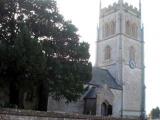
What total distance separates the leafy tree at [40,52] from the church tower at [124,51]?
860 inches

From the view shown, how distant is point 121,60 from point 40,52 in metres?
28.9

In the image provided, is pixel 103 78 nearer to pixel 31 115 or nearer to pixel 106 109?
pixel 106 109

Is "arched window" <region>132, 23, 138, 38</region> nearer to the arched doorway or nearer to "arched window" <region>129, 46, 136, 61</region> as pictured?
"arched window" <region>129, 46, 136, 61</region>

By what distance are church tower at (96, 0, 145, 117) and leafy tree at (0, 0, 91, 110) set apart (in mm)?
21846

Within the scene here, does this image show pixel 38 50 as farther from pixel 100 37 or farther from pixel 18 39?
pixel 100 37

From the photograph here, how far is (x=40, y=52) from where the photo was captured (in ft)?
81.4

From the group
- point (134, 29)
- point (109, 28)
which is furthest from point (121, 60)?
point (134, 29)

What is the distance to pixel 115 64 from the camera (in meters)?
52.8

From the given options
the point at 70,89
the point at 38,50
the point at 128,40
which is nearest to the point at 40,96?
the point at 70,89

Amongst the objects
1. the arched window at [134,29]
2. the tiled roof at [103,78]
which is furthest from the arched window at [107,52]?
the arched window at [134,29]

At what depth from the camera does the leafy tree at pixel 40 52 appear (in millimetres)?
24188

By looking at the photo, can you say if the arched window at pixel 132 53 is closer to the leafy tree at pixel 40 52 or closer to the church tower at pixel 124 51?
the church tower at pixel 124 51

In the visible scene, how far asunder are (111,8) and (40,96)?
3171cm

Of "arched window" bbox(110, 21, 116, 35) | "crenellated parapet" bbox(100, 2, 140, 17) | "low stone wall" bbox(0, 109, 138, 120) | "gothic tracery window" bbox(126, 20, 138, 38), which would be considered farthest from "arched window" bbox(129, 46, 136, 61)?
"low stone wall" bbox(0, 109, 138, 120)
